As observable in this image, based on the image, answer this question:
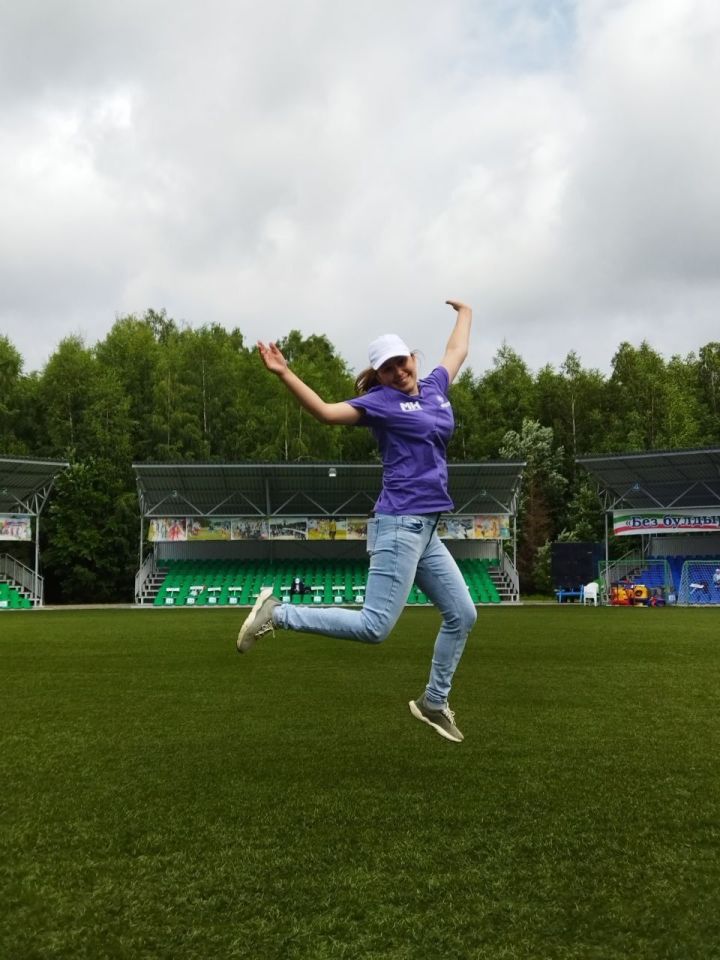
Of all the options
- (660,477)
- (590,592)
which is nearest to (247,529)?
(590,592)

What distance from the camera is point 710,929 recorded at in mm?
2666

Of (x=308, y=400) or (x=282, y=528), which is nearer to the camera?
(x=308, y=400)

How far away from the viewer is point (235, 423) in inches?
2072

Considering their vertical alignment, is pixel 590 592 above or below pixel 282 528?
below

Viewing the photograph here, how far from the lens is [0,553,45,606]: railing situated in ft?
121

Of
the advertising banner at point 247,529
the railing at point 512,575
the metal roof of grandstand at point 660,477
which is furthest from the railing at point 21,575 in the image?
the metal roof of grandstand at point 660,477

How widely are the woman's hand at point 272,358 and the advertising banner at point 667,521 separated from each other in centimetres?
3521

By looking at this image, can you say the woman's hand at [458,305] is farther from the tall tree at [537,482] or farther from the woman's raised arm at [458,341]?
the tall tree at [537,482]

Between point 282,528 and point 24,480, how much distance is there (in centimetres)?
1168

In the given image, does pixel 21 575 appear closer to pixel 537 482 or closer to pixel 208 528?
pixel 208 528

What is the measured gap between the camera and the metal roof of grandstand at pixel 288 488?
37.4 metres

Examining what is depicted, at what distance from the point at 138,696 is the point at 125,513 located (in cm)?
3787

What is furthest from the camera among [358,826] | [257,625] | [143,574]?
[143,574]

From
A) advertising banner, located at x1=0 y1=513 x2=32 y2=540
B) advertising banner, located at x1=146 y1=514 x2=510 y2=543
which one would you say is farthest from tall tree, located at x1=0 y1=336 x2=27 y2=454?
advertising banner, located at x1=146 y1=514 x2=510 y2=543
